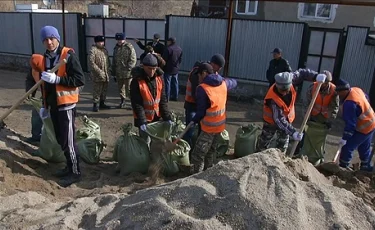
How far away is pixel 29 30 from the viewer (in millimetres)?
12039

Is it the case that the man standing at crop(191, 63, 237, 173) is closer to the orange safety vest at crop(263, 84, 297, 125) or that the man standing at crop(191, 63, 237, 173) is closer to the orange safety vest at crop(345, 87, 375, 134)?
the orange safety vest at crop(263, 84, 297, 125)

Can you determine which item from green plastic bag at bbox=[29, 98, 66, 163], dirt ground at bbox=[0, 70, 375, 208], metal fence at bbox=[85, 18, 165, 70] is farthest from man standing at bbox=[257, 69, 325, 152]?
metal fence at bbox=[85, 18, 165, 70]

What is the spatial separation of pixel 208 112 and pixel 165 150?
2.41 ft

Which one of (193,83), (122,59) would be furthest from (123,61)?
(193,83)

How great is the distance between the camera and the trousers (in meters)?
4.21

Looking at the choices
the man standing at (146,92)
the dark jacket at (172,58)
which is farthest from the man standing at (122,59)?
the man standing at (146,92)

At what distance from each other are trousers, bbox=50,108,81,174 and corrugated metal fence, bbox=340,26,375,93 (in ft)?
21.7

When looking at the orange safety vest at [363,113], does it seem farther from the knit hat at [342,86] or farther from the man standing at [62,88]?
the man standing at [62,88]

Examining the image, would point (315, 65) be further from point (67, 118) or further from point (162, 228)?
point (162, 228)

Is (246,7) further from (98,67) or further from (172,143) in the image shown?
(172,143)

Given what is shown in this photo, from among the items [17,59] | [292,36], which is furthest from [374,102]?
[17,59]

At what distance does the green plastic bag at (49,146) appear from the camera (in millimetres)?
4738

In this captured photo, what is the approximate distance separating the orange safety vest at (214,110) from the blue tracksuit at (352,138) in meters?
1.60

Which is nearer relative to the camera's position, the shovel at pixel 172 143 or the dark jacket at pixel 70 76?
the dark jacket at pixel 70 76
